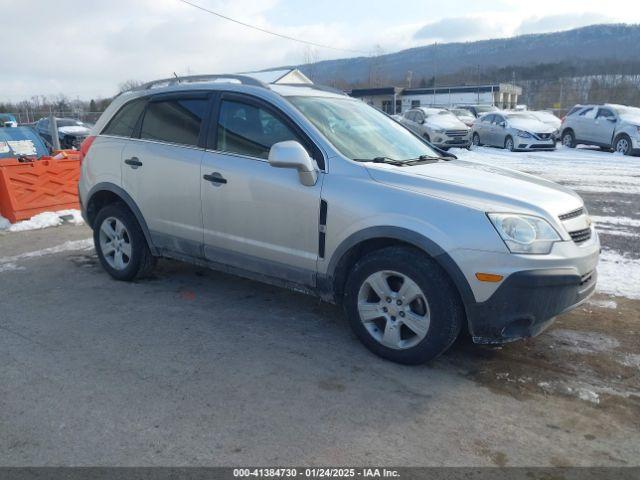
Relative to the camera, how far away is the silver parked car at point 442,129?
20.4 m

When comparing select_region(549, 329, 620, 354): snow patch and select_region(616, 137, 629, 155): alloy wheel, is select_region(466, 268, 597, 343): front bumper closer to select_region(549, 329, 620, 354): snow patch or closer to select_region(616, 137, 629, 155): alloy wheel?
select_region(549, 329, 620, 354): snow patch

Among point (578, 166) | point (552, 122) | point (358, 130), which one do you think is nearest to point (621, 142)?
point (578, 166)

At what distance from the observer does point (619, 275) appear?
5.62 meters

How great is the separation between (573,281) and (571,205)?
2.05 feet

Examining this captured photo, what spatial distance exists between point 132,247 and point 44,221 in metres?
3.70

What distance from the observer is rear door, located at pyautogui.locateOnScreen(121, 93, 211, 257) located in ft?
15.5

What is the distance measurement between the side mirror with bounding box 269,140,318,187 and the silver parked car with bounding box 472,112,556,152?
17.5 meters

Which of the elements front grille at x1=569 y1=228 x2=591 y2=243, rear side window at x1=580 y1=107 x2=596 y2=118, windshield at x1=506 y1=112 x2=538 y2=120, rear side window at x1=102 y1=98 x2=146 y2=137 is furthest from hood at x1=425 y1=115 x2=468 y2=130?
front grille at x1=569 y1=228 x2=591 y2=243

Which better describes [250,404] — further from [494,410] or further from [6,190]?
[6,190]

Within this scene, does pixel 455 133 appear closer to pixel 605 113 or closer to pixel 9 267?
pixel 605 113

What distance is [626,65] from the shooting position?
3460 inches

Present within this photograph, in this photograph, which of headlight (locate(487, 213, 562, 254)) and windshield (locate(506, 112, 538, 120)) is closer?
headlight (locate(487, 213, 562, 254))

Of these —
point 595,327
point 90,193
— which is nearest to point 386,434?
point 595,327

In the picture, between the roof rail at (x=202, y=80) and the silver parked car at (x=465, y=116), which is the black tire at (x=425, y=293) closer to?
the roof rail at (x=202, y=80)
